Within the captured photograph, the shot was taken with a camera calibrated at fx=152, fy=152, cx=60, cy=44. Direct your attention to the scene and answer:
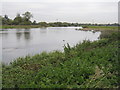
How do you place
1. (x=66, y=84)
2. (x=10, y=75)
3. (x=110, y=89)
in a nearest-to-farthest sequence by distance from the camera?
(x=110, y=89) → (x=66, y=84) → (x=10, y=75)

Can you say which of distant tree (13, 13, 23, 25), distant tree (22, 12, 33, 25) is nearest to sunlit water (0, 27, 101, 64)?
distant tree (13, 13, 23, 25)

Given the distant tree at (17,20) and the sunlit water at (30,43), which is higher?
the distant tree at (17,20)

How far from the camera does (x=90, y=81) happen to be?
407 cm

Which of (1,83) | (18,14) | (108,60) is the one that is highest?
(18,14)

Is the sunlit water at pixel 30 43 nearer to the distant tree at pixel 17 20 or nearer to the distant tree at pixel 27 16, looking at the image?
the distant tree at pixel 17 20

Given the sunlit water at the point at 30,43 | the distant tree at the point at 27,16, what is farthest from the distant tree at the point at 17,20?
the sunlit water at the point at 30,43

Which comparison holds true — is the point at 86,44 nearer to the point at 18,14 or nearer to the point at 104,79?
the point at 104,79

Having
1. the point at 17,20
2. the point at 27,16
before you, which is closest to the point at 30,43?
the point at 17,20

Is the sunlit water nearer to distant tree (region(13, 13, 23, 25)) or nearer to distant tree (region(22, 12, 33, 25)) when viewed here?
distant tree (region(13, 13, 23, 25))

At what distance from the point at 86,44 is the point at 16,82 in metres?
7.12

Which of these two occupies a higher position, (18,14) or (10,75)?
(18,14)

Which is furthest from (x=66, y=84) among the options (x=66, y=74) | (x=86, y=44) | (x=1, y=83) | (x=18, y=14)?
(x=18, y=14)

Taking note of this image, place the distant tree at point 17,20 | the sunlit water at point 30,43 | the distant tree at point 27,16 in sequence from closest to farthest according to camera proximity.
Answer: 1. the sunlit water at point 30,43
2. the distant tree at point 17,20
3. the distant tree at point 27,16

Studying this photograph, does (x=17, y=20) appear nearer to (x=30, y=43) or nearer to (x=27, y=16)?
(x=27, y=16)
